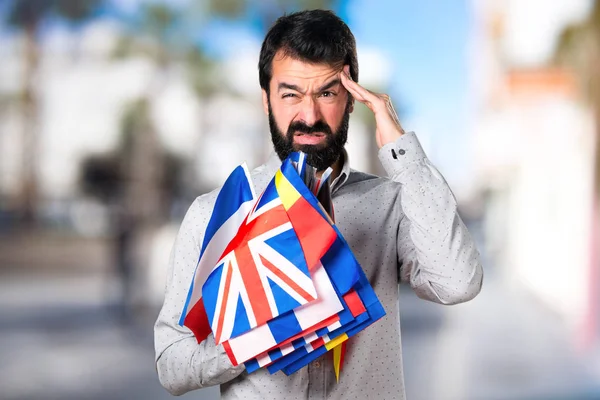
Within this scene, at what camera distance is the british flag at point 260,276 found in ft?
3.46

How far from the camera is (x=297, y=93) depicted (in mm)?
1229

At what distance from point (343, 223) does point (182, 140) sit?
12.1 metres

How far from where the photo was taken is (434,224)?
3.67ft

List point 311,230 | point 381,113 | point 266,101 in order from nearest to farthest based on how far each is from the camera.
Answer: point 311,230
point 381,113
point 266,101

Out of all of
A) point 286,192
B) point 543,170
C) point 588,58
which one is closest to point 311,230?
point 286,192

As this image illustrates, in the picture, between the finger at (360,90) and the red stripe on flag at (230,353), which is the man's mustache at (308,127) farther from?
the red stripe on flag at (230,353)

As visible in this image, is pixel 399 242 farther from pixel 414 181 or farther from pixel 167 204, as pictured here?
pixel 167 204

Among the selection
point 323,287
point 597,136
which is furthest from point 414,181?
point 597,136

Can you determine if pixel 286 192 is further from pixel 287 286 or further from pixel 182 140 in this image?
pixel 182 140

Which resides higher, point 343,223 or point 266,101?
point 266,101

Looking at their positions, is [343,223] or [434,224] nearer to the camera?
[434,224]

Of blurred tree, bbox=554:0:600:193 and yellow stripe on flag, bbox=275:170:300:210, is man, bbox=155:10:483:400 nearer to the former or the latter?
yellow stripe on flag, bbox=275:170:300:210

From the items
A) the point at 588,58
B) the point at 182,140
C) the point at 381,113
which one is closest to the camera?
the point at 381,113

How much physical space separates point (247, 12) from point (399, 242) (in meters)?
11.8
